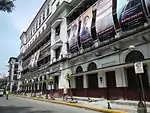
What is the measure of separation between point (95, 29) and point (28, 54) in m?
38.2

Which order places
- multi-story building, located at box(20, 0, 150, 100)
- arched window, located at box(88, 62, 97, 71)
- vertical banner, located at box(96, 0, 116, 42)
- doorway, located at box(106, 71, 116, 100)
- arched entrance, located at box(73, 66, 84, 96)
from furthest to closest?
arched entrance, located at box(73, 66, 84, 96)
arched window, located at box(88, 62, 97, 71)
doorway, located at box(106, 71, 116, 100)
vertical banner, located at box(96, 0, 116, 42)
multi-story building, located at box(20, 0, 150, 100)

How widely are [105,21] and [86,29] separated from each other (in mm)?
3779

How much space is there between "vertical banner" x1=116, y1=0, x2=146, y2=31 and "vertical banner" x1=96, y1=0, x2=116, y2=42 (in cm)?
141

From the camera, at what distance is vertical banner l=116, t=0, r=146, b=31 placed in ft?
51.0

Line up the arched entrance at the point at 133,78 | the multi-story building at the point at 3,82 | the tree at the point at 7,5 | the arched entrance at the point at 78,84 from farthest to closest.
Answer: the multi-story building at the point at 3,82 → the arched entrance at the point at 78,84 → the arched entrance at the point at 133,78 → the tree at the point at 7,5

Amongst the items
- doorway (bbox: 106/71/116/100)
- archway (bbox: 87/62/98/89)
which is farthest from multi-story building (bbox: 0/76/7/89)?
doorway (bbox: 106/71/116/100)

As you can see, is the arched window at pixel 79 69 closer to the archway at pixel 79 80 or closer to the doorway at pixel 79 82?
the archway at pixel 79 80

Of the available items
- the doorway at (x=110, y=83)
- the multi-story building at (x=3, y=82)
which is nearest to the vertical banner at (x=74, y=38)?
the doorway at (x=110, y=83)

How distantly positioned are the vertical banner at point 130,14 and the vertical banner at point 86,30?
5325 mm

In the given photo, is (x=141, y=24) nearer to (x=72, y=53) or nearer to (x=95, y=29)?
(x=95, y=29)

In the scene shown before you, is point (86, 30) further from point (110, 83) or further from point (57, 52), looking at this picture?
point (57, 52)

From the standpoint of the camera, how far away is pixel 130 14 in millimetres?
16250

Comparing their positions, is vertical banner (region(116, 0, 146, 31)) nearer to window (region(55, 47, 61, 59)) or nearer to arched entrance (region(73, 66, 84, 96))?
arched entrance (region(73, 66, 84, 96))

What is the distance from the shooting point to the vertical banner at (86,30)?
22.6 m
